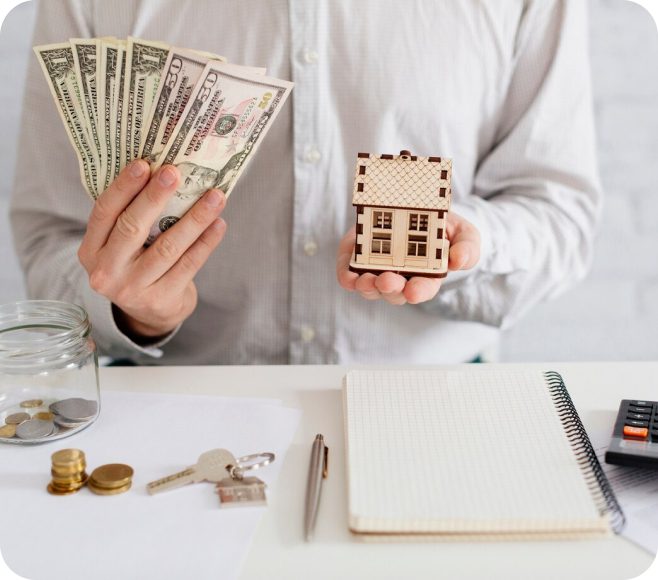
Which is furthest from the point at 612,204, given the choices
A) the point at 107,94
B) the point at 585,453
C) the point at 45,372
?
the point at 45,372

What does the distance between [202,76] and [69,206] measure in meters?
0.46

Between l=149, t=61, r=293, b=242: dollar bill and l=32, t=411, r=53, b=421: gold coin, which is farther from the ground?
l=149, t=61, r=293, b=242: dollar bill

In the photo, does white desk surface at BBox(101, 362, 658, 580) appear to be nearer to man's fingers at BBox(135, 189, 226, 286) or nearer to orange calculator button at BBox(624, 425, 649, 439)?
orange calculator button at BBox(624, 425, 649, 439)

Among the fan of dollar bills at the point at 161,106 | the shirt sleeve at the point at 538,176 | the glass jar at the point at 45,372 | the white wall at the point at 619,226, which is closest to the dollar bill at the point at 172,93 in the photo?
the fan of dollar bills at the point at 161,106

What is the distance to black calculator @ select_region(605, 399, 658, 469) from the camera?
727 millimetres

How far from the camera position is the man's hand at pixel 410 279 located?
89 cm

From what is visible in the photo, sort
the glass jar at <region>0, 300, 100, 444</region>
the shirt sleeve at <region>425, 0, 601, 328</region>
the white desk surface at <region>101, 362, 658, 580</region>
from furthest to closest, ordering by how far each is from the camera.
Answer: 1. the shirt sleeve at <region>425, 0, 601, 328</region>
2. the glass jar at <region>0, 300, 100, 444</region>
3. the white desk surface at <region>101, 362, 658, 580</region>

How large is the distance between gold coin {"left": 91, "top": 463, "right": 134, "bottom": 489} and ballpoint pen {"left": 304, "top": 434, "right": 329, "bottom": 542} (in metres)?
0.18

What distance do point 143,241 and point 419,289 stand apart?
1.10 ft

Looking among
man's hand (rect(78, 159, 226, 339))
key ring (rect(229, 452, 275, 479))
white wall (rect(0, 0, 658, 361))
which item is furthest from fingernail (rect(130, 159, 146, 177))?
white wall (rect(0, 0, 658, 361))

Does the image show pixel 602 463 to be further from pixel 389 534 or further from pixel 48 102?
pixel 48 102

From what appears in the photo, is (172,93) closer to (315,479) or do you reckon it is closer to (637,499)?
(315,479)

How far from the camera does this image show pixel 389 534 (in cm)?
65

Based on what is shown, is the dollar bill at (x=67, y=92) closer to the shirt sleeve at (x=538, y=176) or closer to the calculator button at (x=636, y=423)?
the shirt sleeve at (x=538, y=176)
